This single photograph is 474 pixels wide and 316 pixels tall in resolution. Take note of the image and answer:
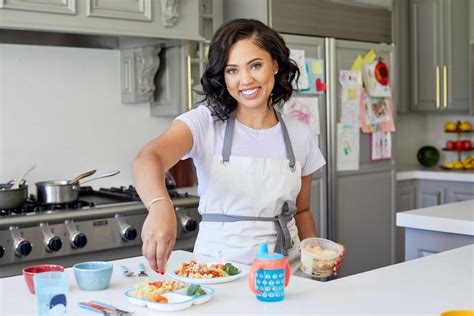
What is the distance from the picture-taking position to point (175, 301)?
1521 millimetres

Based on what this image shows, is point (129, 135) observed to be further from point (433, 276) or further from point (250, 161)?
point (433, 276)

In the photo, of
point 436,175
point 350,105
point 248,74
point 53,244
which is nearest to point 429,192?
point 436,175

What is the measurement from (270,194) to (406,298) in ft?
2.25

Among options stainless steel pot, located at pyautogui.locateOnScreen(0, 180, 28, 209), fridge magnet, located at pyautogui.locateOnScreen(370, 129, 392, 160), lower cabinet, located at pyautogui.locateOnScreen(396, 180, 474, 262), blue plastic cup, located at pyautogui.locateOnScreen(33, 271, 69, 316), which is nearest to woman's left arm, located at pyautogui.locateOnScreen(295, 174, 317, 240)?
blue plastic cup, located at pyautogui.locateOnScreen(33, 271, 69, 316)

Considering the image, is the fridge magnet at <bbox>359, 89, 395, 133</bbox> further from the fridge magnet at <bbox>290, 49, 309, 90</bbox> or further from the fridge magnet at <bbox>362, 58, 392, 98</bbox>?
the fridge magnet at <bbox>290, 49, 309, 90</bbox>

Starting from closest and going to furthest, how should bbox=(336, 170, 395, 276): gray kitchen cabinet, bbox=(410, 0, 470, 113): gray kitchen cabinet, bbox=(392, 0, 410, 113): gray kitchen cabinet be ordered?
bbox=(336, 170, 395, 276): gray kitchen cabinet, bbox=(410, 0, 470, 113): gray kitchen cabinet, bbox=(392, 0, 410, 113): gray kitchen cabinet

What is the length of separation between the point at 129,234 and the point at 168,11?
1139 mm

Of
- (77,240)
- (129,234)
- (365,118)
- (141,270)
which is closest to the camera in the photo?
(141,270)

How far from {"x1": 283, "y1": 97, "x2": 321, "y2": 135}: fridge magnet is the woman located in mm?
1533

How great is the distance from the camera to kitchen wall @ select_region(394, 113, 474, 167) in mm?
5660

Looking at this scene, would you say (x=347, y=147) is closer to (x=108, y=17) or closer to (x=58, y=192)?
(x=108, y=17)

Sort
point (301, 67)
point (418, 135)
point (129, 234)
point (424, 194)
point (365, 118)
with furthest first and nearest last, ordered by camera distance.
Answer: point (418, 135), point (424, 194), point (365, 118), point (301, 67), point (129, 234)

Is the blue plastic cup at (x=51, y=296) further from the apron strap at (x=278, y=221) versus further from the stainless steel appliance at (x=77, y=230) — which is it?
the stainless steel appliance at (x=77, y=230)

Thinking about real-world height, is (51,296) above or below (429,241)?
above
